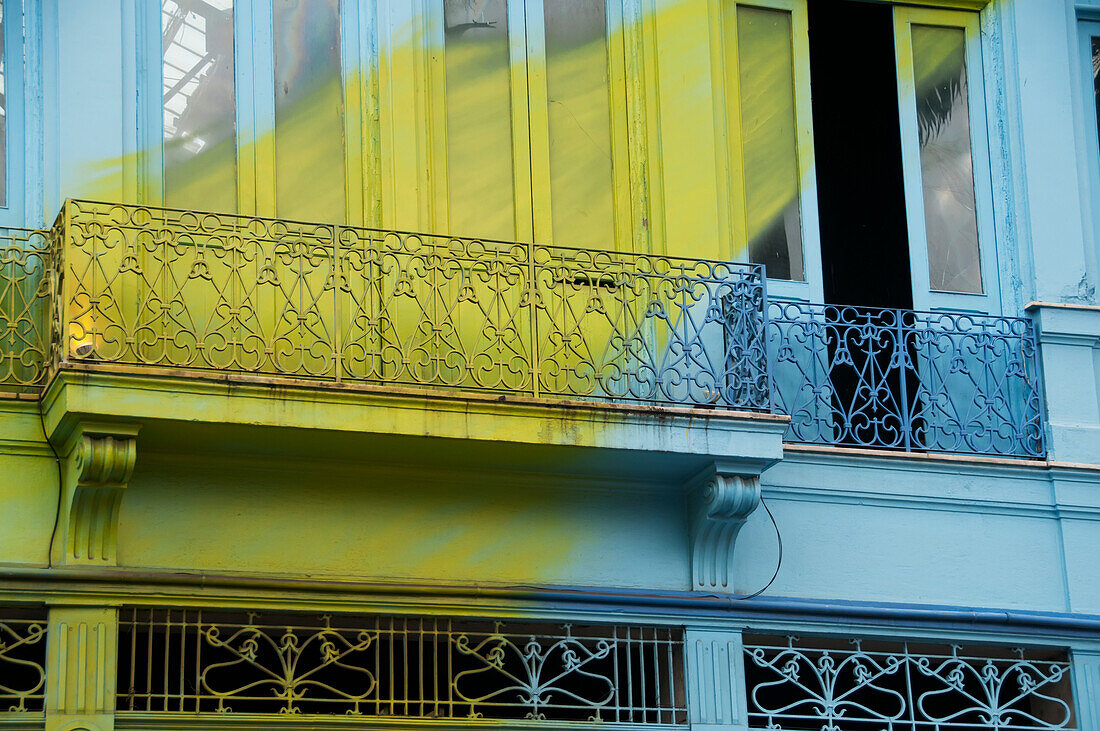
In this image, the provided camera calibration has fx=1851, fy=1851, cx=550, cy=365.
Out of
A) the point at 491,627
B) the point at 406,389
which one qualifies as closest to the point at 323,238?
the point at 406,389

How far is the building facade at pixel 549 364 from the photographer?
9656 mm

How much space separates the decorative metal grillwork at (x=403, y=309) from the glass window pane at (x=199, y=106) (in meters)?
0.25

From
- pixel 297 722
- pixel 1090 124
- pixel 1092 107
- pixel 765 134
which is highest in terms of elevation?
pixel 1092 107

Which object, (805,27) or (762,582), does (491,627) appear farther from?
(805,27)

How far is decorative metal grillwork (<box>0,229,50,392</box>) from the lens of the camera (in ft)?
31.9

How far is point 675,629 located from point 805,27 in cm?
420

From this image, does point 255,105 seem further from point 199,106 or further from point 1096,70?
point 1096,70

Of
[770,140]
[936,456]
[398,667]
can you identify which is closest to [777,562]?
[936,456]

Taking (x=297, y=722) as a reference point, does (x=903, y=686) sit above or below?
above

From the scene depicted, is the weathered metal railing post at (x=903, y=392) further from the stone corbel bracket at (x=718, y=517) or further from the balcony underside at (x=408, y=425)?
the stone corbel bracket at (x=718, y=517)

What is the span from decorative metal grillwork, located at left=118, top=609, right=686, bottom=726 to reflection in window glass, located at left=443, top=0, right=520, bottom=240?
2472mm

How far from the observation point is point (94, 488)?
941 centimetres

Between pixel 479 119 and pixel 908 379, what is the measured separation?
314 centimetres

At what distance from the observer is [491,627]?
10.2 metres
